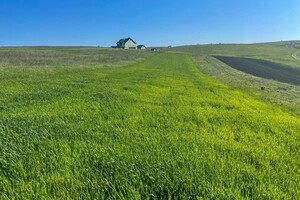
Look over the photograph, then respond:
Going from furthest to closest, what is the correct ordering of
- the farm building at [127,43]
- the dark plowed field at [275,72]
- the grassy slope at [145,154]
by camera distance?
the farm building at [127,43] < the dark plowed field at [275,72] < the grassy slope at [145,154]

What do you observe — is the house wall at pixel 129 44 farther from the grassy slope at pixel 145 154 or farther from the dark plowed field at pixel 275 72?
the grassy slope at pixel 145 154

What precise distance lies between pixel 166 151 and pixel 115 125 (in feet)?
8.01

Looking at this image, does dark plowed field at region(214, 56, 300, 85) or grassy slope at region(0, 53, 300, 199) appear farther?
dark plowed field at region(214, 56, 300, 85)

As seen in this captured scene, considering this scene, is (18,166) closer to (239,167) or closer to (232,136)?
(239,167)

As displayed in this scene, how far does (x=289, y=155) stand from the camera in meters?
5.34

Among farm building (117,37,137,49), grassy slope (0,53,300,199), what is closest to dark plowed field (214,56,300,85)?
grassy slope (0,53,300,199)

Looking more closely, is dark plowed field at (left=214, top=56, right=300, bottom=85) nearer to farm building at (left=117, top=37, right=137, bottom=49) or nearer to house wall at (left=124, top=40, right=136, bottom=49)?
house wall at (left=124, top=40, right=136, bottom=49)

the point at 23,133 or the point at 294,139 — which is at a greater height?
the point at 23,133

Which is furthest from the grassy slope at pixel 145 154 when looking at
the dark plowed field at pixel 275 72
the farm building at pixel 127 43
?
the farm building at pixel 127 43

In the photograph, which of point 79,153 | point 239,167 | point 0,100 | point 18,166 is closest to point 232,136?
point 239,167

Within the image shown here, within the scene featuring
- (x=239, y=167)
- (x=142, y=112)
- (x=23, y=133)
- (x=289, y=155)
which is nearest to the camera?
(x=239, y=167)

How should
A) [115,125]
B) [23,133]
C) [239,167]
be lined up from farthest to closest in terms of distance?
[115,125], [23,133], [239,167]

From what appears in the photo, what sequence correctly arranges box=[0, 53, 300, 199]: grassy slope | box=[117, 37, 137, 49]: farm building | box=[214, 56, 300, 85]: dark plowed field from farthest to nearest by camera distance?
box=[117, 37, 137, 49]: farm building
box=[214, 56, 300, 85]: dark plowed field
box=[0, 53, 300, 199]: grassy slope

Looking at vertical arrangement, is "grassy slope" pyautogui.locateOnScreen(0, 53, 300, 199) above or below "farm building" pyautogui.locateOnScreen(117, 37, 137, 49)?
below
